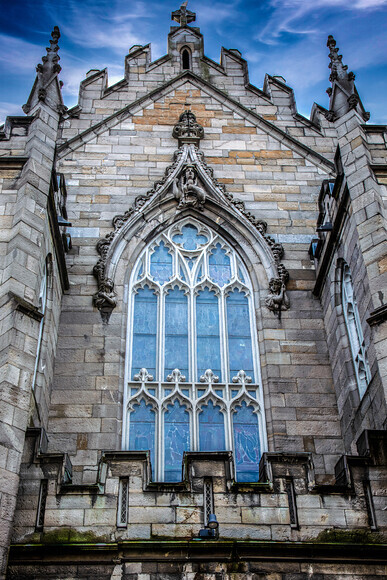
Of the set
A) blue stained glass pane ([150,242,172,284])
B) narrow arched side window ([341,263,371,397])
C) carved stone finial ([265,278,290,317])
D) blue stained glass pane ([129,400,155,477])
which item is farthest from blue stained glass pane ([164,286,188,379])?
narrow arched side window ([341,263,371,397])

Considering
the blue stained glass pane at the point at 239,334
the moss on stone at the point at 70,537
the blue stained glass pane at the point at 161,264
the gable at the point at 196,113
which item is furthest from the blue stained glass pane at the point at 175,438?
the gable at the point at 196,113

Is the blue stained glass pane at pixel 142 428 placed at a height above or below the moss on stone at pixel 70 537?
above

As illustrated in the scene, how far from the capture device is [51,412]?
11461mm

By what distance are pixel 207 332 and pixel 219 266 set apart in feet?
5.01

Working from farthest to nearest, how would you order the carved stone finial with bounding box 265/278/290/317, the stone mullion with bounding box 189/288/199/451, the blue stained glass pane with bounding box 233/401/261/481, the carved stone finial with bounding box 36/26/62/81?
the carved stone finial with bounding box 36/26/62/81
the carved stone finial with bounding box 265/278/290/317
the stone mullion with bounding box 189/288/199/451
the blue stained glass pane with bounding box 233/401/261/481

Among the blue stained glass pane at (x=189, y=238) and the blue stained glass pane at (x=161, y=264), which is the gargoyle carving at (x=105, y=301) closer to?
the blue stained glass pane at (x=161, y=264)

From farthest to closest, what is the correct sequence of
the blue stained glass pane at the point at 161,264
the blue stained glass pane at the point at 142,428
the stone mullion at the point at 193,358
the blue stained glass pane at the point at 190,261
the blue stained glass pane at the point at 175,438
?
the blue stained glass pane at the point at 190,261
the blue stained glass pane at the point at 161,264
the stone mullion at the point at 193,358
the blue stained glass pane at the point at 142,428
the blue stained glass pane at the point at 175,438

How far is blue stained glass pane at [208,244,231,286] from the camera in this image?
13.7 metres

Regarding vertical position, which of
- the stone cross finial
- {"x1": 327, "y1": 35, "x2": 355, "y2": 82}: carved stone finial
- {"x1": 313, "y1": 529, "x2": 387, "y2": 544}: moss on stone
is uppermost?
the stone cross finial

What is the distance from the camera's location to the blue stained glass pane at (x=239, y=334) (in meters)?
12.5

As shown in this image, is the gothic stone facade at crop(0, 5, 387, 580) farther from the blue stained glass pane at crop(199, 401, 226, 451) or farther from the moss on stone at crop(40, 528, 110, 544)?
the blue stained glass pane at crop(199, 401, 226, 451)

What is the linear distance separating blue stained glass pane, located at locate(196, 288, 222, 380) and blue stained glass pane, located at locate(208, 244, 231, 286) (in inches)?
13.2

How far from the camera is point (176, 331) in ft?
42.2

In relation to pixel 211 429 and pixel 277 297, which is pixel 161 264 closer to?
pixel 277 297
